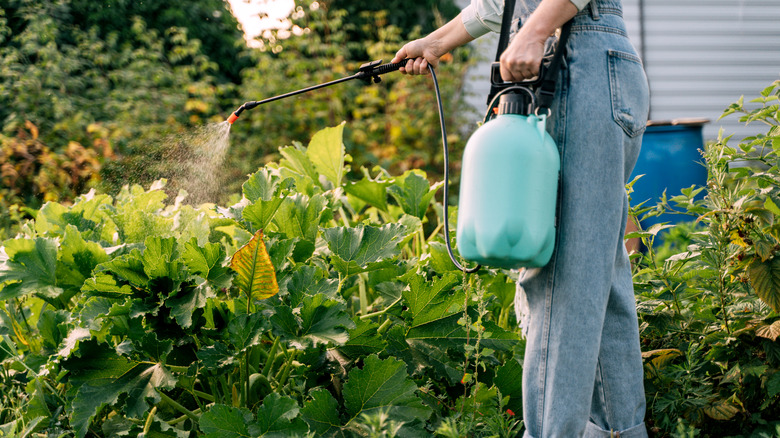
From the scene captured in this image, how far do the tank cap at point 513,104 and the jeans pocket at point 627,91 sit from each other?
0.56 feet

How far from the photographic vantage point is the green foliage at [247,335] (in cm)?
140

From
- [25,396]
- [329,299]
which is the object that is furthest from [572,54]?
[25,396]

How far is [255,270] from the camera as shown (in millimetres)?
1473

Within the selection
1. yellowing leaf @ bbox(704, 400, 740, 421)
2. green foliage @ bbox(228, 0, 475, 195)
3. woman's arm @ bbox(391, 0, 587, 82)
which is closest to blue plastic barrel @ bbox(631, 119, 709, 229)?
green foliage @ bbox(228, 0, 475, 195)

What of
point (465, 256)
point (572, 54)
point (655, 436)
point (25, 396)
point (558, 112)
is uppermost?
point (572, 54)

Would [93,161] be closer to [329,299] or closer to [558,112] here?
[329,299]

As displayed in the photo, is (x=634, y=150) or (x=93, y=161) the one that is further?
(x=93, y=161)

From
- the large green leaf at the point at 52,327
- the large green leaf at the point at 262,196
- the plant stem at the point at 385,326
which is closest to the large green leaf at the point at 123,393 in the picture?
the large green leaf at the point at 52,327

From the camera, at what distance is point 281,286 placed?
1.54 meters

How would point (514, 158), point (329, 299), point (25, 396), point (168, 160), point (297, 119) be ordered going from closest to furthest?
point (514, 158) → point (329, 299) → point (25, 396) → point (168, 160) → point (297, 119)

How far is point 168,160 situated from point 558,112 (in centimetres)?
253

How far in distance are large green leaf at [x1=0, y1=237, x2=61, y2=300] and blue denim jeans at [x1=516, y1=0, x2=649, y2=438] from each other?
1.28 meters

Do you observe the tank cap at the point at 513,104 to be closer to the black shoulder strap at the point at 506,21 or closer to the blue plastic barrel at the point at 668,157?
the black shoulder strap at the point at 506,21

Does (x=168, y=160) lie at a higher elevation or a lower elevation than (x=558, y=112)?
lower
